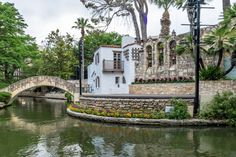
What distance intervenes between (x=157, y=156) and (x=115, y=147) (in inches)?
85.1

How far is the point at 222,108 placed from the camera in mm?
17734

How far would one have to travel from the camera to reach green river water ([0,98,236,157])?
12.2m

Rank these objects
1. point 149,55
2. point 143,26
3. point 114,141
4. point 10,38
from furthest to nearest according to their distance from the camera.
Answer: point 143,26
point 10,38
point 149,55
point 114,141

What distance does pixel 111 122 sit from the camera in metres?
19.7

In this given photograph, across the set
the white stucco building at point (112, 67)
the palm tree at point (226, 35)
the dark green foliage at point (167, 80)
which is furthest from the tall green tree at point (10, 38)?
the palm tree at point (226, 35)

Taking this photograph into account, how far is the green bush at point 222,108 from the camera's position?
17422mm

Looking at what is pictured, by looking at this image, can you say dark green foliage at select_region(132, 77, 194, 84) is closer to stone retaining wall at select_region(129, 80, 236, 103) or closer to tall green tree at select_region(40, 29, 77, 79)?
stone retaining wall at select_region(129, 80, 236, 103)

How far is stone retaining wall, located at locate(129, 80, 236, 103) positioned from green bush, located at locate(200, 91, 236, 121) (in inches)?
37.7

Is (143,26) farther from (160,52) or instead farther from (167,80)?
(167,80)

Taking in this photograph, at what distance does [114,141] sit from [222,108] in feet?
21.7

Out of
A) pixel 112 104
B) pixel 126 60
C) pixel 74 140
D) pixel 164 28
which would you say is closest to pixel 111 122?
pixel 112 104

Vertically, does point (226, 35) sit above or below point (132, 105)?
above

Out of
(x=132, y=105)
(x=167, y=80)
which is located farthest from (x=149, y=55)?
(x=132, y=105)

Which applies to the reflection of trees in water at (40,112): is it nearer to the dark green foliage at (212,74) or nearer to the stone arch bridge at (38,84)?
the stone arch bridge at (38,84)
